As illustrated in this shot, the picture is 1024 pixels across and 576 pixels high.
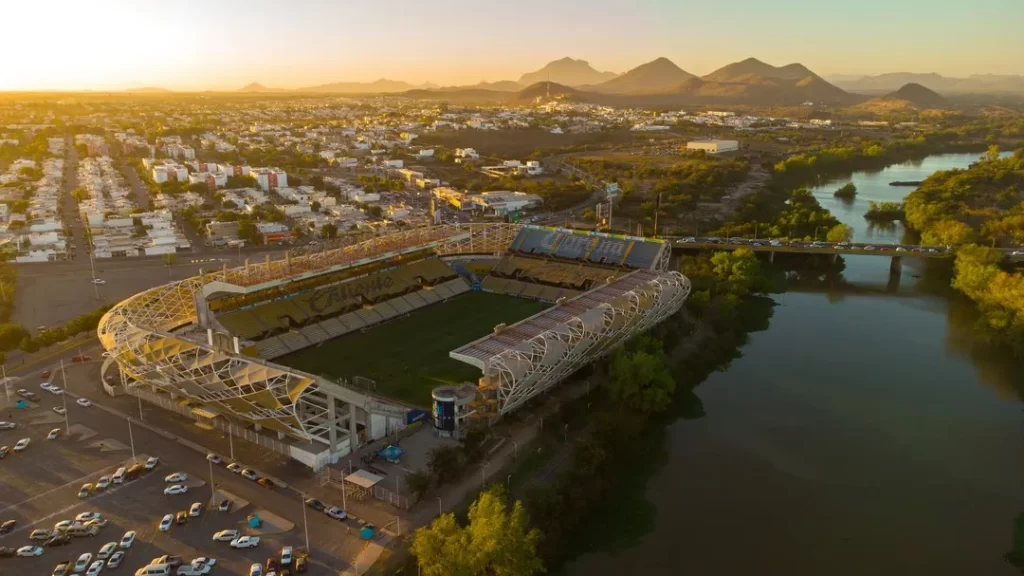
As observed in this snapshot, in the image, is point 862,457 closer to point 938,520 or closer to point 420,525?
point 938,520

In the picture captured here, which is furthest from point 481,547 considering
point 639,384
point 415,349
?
point 415,349

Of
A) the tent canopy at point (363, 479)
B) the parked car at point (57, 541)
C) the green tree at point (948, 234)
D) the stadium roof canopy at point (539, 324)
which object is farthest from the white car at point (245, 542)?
the green tree at point (948, 234)

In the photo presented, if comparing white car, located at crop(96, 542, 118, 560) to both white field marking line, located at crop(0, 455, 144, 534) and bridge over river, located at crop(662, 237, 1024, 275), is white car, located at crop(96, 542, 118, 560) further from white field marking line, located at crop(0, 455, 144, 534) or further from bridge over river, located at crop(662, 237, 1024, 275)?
bridge over river, located at crop(662, 237, 1024, 275)

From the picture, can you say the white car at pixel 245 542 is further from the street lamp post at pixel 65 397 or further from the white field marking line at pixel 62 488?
the street lamp post at pixel 65 397

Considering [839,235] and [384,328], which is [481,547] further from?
[839,235]

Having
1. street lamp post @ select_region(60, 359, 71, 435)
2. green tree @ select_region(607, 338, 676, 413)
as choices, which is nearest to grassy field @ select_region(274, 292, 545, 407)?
green tree @ select_region(607, 338, 676, 413)

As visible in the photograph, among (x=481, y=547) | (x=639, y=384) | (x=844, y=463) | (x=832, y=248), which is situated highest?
(x=832, y=248)
